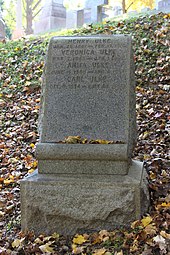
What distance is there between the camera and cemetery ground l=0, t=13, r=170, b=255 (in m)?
3.53

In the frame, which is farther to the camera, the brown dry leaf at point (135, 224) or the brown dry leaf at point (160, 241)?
the brown dry leaf at point (135, 224)

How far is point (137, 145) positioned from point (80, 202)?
1954mm

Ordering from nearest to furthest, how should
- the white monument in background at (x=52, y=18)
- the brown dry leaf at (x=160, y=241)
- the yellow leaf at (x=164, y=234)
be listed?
the brown dry leaf at (x=160, y=241) → the yellow leaf at (x=164, y=234) → the white monument in background at (x=52, y=18)

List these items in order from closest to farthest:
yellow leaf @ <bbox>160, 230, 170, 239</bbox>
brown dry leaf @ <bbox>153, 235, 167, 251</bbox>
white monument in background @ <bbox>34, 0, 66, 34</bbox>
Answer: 1. brown dry leaf @ <bbox>153, 235, 167, 251</bbox>
2. yellow leaf @ <bbox>160, 230, 170, 239</bbox>
3. white monument in background @ <bbox>34, 0, 66, 34</bbox>

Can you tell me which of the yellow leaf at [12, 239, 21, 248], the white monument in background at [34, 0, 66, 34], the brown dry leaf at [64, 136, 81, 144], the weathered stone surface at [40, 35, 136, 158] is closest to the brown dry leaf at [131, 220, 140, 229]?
the weathered stone surface at [40, 35, 136, 158]

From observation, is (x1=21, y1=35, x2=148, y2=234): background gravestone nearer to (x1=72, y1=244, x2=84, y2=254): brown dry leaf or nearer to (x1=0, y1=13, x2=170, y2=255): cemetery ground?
(x1=0, y1=13, x2=170, y2=255): cemetery ground

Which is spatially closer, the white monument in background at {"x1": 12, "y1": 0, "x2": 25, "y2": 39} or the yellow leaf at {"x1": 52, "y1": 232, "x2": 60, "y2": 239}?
the yellow leaf at {"x1": 52, "y1": 232, "x2": 60, "y2": 239}

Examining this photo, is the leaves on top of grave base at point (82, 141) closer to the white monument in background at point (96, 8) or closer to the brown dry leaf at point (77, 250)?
the brown dry leaf at point (77, 250)

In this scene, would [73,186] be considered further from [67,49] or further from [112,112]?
[67,49]

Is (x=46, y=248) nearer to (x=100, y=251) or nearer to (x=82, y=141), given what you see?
(x=100, y=251)

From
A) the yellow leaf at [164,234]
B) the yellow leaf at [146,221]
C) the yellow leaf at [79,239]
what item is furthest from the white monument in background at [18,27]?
the yellow leaf at [164,234]

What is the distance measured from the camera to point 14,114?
290 inches

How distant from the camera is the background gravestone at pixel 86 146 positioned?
12.1ft

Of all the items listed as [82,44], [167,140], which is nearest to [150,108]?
[167,140]
